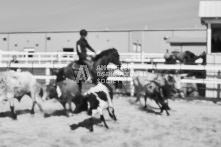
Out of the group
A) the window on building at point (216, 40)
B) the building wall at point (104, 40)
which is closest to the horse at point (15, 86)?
the window on building at point (216, 40)

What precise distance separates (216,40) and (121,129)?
7.13 meters

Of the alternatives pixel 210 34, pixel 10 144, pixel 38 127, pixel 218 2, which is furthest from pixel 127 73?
pixel 10 144

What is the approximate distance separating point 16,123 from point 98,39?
31.9m

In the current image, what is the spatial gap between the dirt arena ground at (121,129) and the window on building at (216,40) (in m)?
3.42

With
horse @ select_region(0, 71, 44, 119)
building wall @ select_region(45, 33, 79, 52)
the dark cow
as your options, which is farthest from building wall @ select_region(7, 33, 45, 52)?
the dark cow

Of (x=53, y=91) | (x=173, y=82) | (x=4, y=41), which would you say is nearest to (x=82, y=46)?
(x=53, y=91)

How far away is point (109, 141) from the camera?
21.0 feet

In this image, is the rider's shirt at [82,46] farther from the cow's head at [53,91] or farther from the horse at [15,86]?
the horse at [15,86]

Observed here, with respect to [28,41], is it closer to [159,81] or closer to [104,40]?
[104,40]

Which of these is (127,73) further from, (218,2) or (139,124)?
(139,124)

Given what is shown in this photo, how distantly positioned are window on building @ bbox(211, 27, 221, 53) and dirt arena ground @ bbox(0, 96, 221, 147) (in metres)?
3.42

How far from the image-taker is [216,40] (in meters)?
12.6

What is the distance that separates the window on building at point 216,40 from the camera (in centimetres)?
1258

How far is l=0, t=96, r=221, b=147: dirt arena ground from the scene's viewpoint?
20.6 feet
